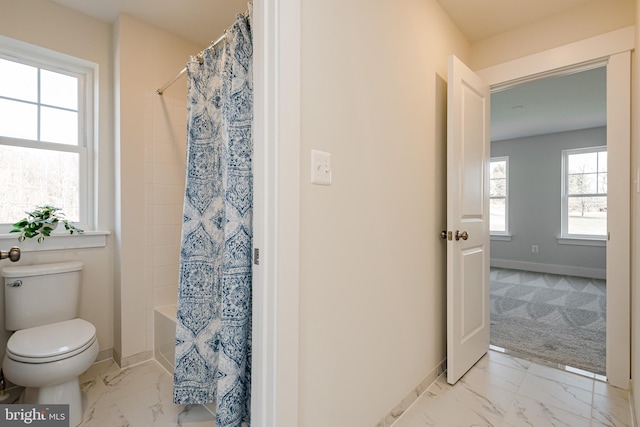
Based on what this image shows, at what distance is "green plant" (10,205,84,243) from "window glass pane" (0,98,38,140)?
472 mm

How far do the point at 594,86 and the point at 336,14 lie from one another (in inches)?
141

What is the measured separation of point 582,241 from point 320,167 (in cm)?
572

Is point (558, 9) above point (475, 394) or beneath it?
above

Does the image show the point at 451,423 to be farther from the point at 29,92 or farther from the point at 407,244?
the point at 29,92

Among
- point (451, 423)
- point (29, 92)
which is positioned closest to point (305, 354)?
point (451, 423)

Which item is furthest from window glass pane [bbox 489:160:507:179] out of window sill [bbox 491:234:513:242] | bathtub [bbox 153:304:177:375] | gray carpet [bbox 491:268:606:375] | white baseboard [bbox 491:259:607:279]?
bathtub [bbox 153:304:177:375]

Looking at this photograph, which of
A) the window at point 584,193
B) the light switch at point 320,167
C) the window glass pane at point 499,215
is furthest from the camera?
the window glass pane at point 499,215

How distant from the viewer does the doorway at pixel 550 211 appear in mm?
3062

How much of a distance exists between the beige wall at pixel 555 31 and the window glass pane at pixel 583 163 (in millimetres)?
4016

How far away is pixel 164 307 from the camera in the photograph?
2.24 m

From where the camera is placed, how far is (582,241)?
4.99 m

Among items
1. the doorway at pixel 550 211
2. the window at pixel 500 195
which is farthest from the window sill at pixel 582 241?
the window at pixel 500 195

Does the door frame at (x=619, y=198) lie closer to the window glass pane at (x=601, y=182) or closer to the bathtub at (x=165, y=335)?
the bathtub at (x=165, y=335)

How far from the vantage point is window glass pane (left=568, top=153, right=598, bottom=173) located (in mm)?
4949
